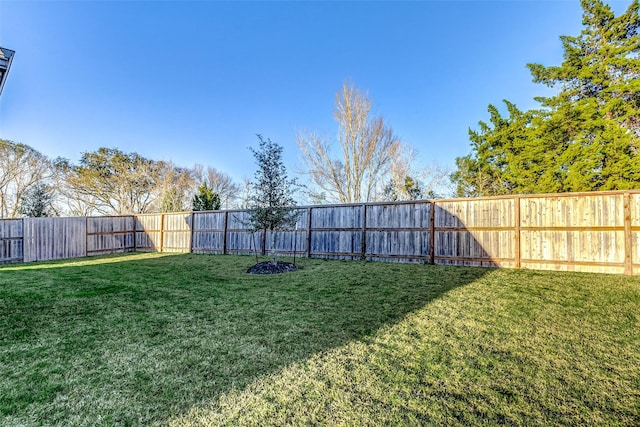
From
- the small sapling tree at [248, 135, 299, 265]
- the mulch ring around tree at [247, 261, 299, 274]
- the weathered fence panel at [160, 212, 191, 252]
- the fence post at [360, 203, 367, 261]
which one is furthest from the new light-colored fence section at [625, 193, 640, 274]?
the weathered fence panel at [160, 212, 191, 252]

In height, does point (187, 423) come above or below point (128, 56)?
below

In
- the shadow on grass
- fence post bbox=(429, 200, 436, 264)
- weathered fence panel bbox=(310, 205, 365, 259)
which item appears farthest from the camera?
weathered fence panel bbox=(310, 205, 365, 259)

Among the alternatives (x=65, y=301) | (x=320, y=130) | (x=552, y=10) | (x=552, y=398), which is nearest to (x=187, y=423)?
(x=552, y=398)

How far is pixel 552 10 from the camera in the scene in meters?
7.42

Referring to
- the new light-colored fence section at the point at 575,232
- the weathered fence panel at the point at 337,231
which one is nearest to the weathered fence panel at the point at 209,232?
the weathered fence panel at the point at 337,231

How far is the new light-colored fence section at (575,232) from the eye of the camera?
552 centimetres

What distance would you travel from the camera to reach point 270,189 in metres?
6.91

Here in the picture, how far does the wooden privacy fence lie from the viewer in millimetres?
5652

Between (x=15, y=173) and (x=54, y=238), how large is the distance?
428 inches

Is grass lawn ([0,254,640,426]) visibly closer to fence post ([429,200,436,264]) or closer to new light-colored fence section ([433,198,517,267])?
new light-colored fence section ([433,198,517,267])

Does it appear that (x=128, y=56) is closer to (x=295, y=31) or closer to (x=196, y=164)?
(x=295, y=31)

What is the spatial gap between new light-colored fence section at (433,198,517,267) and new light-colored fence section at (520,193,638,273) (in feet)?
0.93

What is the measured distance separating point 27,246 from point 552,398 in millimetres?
13011

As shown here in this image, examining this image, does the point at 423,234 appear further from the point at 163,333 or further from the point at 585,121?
the point at 585,121
